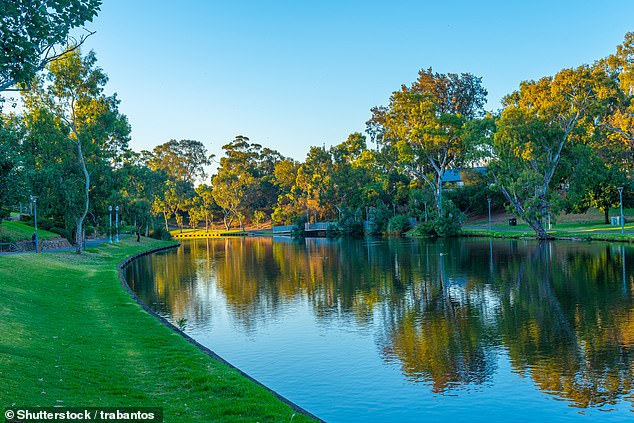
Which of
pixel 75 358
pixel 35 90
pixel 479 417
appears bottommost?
pixel 479 417

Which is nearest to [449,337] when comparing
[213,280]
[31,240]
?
[213,280]

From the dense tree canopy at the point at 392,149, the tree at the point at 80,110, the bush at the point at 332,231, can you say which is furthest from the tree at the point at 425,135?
the tree at the point at 80,110

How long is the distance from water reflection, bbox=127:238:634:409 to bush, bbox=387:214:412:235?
38.5m

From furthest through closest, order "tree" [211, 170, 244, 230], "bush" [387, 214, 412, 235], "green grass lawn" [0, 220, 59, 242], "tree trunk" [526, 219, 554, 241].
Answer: "tree" [211, 170, 244, 230], "bush" [387, 214, 412, 235], "tree trunk" [526, 219, 554, 241], "green grass lawn" [0, 220, 59, 242]

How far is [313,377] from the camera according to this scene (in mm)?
14133

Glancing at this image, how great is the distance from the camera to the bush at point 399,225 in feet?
276

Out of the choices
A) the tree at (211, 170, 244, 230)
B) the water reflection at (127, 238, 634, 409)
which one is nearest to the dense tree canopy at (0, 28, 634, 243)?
the water reflection at (127, 238, 634, 409)

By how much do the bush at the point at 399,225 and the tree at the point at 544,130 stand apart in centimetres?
2474

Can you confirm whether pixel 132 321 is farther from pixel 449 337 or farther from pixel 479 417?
pixel 479 417

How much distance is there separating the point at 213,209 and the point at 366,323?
11791cm

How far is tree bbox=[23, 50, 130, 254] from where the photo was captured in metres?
44.6

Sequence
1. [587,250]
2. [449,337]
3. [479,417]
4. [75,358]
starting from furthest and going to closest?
[587,250], [449,337], [75,358], [479,417]

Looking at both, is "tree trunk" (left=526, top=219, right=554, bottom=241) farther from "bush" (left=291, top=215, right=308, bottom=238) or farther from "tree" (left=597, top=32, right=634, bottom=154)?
"bush" (left=291, top=215, right=308, bottom=238)

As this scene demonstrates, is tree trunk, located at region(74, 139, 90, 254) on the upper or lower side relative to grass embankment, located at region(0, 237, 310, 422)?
upper
